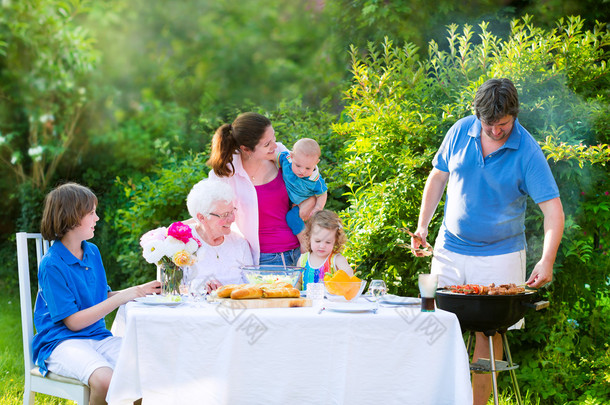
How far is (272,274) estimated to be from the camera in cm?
291

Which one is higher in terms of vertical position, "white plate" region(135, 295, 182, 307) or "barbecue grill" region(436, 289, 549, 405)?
"white plate" region(135, 295, 182, 307)

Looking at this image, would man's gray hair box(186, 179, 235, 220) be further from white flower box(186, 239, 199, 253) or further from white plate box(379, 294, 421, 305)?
white plate box(379, 294, 421, 305)

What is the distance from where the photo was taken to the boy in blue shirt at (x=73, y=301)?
8.77ft

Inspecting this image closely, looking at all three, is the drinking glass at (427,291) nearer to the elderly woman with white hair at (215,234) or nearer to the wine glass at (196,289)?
the wine glass at (196,289)

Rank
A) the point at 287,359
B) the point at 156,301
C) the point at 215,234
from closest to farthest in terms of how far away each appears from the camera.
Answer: the point at 287,359, the point at 156,301, the point at 215,234

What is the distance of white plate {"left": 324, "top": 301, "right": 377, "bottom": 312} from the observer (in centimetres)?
253

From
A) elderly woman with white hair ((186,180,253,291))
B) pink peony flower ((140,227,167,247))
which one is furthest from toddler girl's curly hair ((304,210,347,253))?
pink peony flower ((140,227,167,247))

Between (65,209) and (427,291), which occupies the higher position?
(65,209)

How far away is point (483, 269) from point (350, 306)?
2.87 ft

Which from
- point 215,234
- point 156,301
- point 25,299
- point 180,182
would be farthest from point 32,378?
point 180,182

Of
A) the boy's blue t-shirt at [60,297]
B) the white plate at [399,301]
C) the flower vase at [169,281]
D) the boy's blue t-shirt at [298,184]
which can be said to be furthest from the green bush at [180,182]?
the boy's blue t-shirt at [60,297]

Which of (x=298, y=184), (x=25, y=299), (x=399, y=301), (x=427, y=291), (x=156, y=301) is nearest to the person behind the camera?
(x=427, y=291)

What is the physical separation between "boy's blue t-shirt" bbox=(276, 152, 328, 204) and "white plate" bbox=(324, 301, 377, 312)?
87 cm

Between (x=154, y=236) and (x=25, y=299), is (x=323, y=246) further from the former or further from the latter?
(x=25, y=299)
